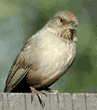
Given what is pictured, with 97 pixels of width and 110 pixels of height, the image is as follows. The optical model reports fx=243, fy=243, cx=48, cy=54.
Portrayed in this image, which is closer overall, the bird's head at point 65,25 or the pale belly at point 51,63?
the pale belly at point 51,63

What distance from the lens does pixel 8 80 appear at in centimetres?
327

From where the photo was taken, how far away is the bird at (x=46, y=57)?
2.95m

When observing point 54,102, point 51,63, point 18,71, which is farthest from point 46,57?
point 54,102

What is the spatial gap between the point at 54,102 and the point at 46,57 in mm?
927

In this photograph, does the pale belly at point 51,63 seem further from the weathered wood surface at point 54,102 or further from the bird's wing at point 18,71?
the weathered wood surface at point 54,102

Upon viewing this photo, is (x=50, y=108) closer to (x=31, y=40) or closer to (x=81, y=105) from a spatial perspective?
(x=81, y=105)

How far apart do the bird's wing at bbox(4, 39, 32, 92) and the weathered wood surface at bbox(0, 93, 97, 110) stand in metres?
1.07

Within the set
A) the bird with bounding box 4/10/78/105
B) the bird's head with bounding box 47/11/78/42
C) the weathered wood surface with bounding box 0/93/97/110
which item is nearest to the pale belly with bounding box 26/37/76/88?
the bird with bounding box 4/10/78/105

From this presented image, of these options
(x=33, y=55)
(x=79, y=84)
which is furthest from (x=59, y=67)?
(x=79, y=84)

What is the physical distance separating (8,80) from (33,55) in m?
0.51

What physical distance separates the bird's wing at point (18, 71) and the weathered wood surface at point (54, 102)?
1.07 meters

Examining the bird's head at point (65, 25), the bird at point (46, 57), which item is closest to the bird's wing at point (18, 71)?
the bird at point (46, 57)

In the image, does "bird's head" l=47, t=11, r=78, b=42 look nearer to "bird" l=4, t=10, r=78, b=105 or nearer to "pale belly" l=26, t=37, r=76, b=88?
"bird" l=4, t=10, r=78, b=105

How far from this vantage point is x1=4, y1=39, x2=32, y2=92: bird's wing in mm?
3158
